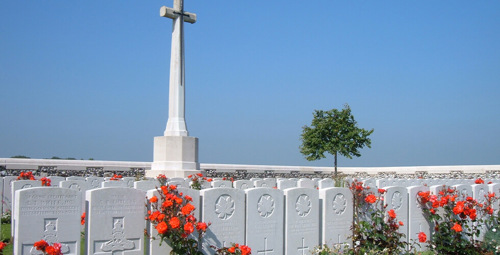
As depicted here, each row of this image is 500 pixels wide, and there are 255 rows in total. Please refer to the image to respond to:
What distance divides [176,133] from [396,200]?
29.1 feet

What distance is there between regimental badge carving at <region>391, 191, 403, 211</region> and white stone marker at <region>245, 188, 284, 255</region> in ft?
6.92

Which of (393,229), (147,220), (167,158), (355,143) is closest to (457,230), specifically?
(393,229)

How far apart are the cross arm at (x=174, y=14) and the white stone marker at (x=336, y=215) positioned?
1052 cm

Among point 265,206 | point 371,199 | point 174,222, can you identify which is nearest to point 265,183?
point 371,199

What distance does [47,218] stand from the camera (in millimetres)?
4668

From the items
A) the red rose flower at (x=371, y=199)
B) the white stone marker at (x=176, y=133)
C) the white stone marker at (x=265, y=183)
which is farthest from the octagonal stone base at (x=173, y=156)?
the red rose flower at (x=371, y=199)

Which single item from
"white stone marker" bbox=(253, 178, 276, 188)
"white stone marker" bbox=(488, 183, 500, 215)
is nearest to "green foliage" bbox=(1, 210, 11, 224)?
"white stone marker" bbox=(253, 178, 276, 188)

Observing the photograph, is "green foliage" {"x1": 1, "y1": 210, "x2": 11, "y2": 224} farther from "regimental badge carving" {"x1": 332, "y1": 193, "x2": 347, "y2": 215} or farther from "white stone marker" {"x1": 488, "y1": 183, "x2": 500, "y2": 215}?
"white stone marker" {"x1": 488, "y1": 183, "x2": 500, "y2": 215}

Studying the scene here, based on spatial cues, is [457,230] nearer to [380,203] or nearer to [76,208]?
[380,203]

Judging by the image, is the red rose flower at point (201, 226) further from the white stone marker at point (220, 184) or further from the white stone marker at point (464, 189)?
the white stone marker at point (464, 189)

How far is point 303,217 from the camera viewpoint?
254 inches

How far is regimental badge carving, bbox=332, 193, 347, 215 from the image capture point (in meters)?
6.76

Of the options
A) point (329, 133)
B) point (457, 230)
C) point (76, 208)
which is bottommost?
point (457, 230)

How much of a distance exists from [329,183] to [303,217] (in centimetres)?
478
